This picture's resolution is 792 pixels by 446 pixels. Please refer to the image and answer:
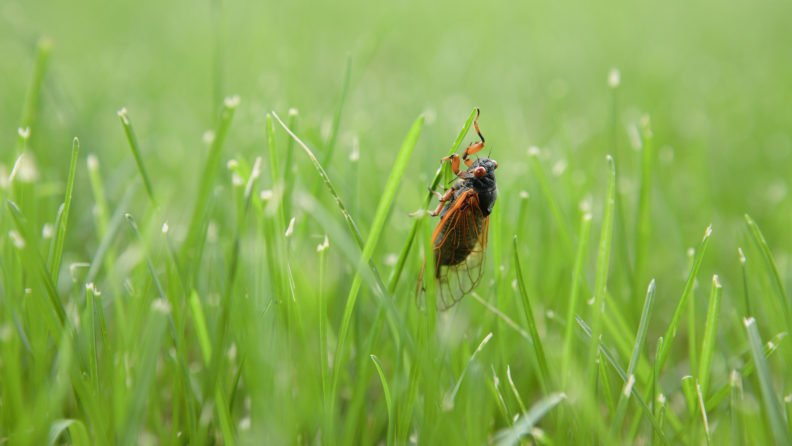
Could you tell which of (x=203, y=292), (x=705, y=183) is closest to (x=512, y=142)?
(x=705, y=183)

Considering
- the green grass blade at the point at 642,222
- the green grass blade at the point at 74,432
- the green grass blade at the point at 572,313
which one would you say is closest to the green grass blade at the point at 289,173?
the green grass blade at the point at 74,432

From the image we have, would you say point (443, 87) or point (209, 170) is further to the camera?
point (443, 87)

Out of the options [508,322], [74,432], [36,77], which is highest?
[36,77]

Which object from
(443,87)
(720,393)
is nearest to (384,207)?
(720,393)

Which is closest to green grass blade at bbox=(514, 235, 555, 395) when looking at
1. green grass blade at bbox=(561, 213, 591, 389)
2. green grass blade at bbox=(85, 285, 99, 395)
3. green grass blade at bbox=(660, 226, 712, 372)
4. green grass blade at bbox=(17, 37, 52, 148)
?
green grass blade at bbox=(561, 213, 591, 389)

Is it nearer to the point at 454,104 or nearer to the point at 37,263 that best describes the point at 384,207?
the point at 37,263

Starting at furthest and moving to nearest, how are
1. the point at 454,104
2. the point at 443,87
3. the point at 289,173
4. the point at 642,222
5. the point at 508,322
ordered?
the point at 443,87 < the point at 454,104 < the point at 642,222 < the point at 289,173 < the point at 508,322

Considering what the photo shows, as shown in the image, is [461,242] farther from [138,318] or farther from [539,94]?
[539,94]
